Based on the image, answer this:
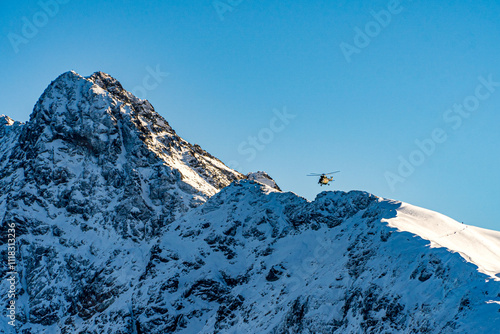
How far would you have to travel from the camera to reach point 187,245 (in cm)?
12356

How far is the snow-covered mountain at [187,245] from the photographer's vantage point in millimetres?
83188

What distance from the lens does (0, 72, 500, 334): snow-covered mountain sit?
273 ft

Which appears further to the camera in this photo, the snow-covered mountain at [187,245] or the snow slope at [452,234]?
the snow slope at [452,234]

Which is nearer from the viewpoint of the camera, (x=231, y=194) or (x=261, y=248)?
(x=261, y=248)

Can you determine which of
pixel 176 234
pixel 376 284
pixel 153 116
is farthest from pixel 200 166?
pixel 376 284

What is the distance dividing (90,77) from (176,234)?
64920mm

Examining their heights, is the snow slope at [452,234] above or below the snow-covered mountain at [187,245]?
above

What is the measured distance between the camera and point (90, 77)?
16938 centimetres

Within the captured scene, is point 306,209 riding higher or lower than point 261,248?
higher

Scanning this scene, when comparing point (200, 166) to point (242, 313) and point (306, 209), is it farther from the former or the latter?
point (242, 313)
